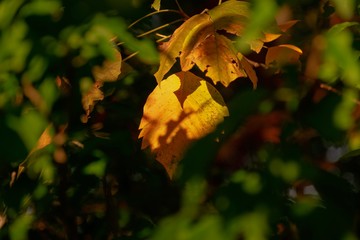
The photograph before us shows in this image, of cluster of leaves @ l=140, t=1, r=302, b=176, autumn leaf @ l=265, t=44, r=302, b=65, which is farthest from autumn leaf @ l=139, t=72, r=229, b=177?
autumn leaf @ l=265, t=44, r=302, b=65

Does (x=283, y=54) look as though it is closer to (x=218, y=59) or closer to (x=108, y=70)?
(x=218, y=59)

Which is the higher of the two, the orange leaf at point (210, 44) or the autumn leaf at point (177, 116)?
the orange leaf at point (210, 44)

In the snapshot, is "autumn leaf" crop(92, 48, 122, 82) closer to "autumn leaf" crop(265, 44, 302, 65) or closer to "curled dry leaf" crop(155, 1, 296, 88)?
"curled dry leaf" crop(155, 1, 296, 88)

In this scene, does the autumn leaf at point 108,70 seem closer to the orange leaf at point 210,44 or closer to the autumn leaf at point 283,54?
the orange leaf at point 210,44

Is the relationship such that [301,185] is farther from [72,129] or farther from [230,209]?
[230,209]

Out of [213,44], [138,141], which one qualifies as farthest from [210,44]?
[138,141]

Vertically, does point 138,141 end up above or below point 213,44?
below

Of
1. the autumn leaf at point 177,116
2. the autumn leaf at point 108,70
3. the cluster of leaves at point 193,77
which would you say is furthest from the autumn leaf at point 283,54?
the autumn leaf at point 108,70
